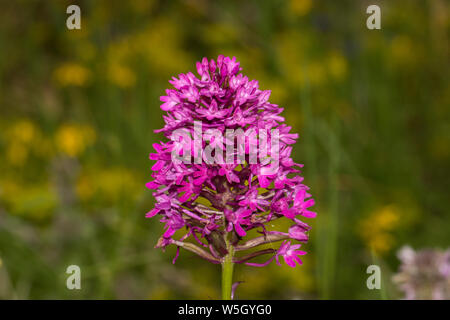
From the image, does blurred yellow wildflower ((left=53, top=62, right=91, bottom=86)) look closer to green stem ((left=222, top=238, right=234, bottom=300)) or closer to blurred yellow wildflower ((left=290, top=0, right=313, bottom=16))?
blurred yellow wildflower ((left=290, top=0, right=313, bottom=16))

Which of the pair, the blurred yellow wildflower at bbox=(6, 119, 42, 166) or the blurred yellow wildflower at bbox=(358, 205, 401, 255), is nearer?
the blurred yellow wildflower at bbox=(358, 205, 401, 255)

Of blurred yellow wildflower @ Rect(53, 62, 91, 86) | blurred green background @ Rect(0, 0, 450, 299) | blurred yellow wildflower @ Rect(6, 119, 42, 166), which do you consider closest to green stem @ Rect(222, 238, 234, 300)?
blurred green background @ Rect(0, 0, 450, 299)

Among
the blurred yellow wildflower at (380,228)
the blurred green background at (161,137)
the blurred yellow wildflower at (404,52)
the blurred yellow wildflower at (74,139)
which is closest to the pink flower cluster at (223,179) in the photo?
the blurred green background at (161,137)

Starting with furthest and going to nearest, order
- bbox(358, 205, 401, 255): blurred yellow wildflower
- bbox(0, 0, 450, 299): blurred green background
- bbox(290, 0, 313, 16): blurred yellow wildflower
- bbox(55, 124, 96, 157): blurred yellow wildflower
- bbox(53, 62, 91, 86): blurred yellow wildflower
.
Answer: bbox(290, 0, 313, 16): blurred yellow wildflower
bbox(53, 62, 91, 86): blurred yellow wildflower
bbox(55, 124, 96, 157): blurred yellow wildflower
bbox(358, 205, 401, 255): blurred yellow wildflower
bbox(0, 0, 450, 299): blurred green background

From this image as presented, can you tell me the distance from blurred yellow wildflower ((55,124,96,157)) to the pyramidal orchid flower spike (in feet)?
11.5

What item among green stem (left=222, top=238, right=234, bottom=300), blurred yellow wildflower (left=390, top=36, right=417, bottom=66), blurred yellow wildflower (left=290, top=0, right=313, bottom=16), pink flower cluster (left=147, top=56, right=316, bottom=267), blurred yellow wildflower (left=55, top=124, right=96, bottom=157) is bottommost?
green stem (left=222, top=238, right=234, bottom=300)

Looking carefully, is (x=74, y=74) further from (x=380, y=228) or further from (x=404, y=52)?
(x=404, y=52)

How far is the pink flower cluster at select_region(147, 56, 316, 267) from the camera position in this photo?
1.68 meters

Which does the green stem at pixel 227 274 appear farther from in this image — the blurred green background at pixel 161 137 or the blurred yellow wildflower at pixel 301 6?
the blurred yellow wildflower at pixel 301 6

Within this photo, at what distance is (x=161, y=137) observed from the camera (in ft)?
17.4

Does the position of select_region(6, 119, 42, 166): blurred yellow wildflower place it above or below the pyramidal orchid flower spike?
above

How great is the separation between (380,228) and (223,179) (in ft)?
9.61

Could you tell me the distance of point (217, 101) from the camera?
1737mm
